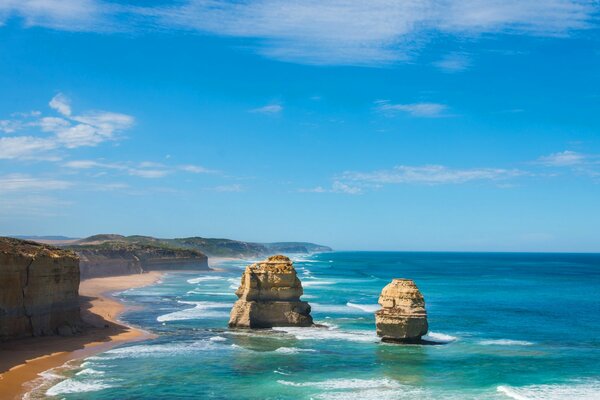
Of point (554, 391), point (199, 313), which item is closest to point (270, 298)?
point (199, 313)

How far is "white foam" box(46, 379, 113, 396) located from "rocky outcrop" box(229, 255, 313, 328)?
14989mm

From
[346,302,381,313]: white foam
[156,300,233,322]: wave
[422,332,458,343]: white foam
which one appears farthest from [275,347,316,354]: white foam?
[346,302,381,313]: white foam

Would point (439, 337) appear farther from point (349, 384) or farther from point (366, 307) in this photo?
point (366, 307)

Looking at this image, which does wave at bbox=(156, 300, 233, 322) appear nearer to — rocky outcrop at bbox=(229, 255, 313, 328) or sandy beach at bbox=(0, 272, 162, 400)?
sandy beach at bbox=(0, 272, 162, 400)

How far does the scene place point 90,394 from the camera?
25375 millimetres

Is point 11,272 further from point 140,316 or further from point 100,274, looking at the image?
point 100,274

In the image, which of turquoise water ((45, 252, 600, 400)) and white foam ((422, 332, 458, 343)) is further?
white foam ((422, 332, 458, 343))

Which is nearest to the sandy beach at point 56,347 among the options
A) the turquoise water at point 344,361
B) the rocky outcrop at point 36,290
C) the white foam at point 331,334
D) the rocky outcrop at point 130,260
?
the rocky outcrop at point 36,290

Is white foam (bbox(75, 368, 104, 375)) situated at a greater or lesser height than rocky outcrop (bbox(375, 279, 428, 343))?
lesser

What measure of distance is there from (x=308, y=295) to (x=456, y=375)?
135 ft

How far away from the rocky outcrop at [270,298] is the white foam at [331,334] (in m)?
0.95

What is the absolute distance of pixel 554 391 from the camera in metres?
27.0

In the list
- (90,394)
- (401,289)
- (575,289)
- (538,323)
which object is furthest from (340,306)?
(575,289)

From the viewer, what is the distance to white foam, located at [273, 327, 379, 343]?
126ft
